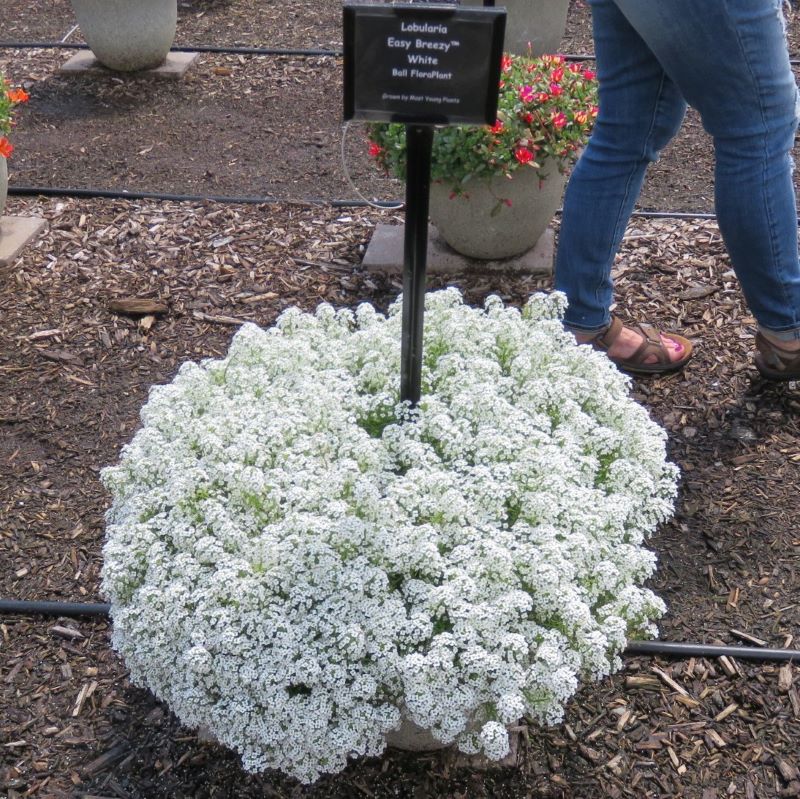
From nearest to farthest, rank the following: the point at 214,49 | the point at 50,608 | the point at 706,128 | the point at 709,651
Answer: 1. the point at 709,651
2. the point at 50,608
3. the point at 706,128
4. the point at 214,49

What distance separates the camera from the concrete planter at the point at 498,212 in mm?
3445

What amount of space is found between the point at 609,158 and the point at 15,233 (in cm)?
245

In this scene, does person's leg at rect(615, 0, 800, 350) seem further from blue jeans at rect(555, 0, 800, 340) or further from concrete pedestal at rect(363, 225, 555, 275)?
concrete pedestal at rect(363, 225, 555, 275)

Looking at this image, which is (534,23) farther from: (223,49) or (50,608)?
(50,608)

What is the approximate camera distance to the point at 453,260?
3695 millimetres

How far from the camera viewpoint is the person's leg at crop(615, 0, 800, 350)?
2260 millimetres

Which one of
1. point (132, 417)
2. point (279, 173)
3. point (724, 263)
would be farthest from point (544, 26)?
point (132, 417)

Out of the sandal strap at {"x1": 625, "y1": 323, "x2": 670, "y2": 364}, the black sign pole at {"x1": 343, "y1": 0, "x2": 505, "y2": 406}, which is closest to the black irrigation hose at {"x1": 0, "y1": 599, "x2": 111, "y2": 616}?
the black sign pole at {"x1": 343, "y1": 0, "x2": 505, "y2": 406}

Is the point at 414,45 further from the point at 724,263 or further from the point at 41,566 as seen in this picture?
the point at 724,263

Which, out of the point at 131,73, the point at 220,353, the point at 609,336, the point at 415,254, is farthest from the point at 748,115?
the point at 131,73

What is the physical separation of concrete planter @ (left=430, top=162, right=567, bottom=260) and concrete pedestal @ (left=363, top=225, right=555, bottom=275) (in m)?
0.03

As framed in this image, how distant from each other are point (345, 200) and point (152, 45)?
84.8 inches

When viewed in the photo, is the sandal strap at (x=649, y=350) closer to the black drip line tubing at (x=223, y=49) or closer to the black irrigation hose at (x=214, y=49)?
the black drip line tubing at (x=223, y=49)

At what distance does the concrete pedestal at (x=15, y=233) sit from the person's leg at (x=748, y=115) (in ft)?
8.32
